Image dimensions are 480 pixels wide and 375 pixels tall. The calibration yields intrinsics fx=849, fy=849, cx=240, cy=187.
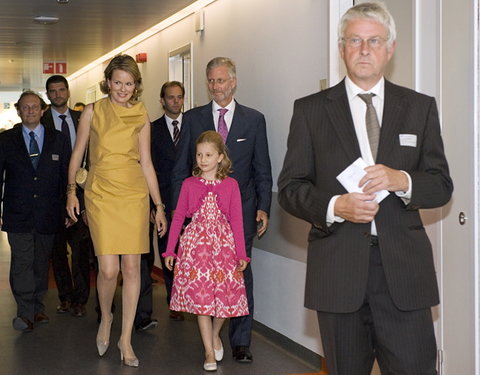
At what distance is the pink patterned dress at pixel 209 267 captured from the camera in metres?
5.39

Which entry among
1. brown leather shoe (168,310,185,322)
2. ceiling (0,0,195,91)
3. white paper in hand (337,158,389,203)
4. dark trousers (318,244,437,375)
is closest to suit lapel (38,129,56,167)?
brown leather shoe (168,310,185,322)

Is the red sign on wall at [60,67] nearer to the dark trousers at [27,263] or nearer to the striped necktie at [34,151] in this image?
the striped necktie at [34,151]

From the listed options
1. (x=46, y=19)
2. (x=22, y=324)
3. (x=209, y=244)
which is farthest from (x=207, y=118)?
(x=46, y=19)

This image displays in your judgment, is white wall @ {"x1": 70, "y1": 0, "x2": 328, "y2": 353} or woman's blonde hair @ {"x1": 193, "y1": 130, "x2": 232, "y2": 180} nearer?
woman's blonde hair @ {"x1": 193, "y1": 130, "x2": 232, "y2": 180}

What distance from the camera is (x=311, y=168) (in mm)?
2898

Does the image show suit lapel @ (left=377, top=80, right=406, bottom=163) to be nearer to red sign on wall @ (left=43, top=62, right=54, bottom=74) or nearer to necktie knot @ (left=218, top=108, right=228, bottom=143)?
necktie knot @ (left=218, top=108, right=228, bottom=143)

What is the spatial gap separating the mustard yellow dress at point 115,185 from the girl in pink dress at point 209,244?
285mm

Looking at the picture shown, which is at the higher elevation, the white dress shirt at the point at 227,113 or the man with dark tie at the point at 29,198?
the white dress shirt at the point at 227,113

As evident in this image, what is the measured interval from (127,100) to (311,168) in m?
2.90

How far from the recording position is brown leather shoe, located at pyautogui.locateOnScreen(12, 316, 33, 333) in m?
6.82

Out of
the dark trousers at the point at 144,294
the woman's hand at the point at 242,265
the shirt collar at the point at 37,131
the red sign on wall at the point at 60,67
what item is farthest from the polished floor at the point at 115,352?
the red sign on wall at the point at 60,67

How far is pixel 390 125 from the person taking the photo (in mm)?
2828

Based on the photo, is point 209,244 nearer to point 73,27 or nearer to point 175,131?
point 175,131

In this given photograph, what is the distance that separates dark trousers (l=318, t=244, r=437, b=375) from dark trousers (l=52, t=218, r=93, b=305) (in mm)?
4742
